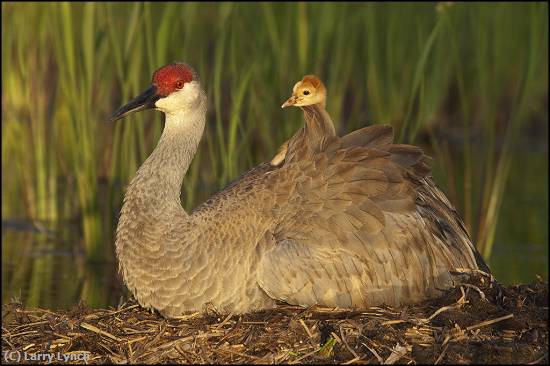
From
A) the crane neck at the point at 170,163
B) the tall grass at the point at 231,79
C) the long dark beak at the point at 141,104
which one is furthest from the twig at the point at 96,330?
the tall grass at the point at 231,79

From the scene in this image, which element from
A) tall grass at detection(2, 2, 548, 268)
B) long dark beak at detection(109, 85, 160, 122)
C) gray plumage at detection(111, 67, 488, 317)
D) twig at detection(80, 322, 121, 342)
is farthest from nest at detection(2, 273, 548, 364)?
tall grass at detection(2, 2, 548, 268)

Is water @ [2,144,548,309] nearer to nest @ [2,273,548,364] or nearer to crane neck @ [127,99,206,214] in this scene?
crane neck @ [127,99,206,214]

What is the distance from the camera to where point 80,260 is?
36.2 feet

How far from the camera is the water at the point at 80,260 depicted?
9.82 m

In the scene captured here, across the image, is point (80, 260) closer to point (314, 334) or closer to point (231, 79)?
point (231, 79)

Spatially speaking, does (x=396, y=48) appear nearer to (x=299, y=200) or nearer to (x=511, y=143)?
(x=511, y=143)

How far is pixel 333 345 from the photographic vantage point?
6285mm

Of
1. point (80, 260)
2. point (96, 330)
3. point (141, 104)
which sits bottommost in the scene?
point (80, 260)

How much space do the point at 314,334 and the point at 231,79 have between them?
4245 mm

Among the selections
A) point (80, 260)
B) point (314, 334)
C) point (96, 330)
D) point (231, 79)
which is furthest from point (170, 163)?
point (80, 260)

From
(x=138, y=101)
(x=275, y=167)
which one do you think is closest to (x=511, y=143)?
(x=275, y=167)

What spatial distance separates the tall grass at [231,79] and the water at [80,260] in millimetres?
277

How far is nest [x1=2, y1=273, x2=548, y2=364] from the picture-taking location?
6.18m

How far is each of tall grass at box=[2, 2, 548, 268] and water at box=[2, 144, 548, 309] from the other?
0.28 meters
